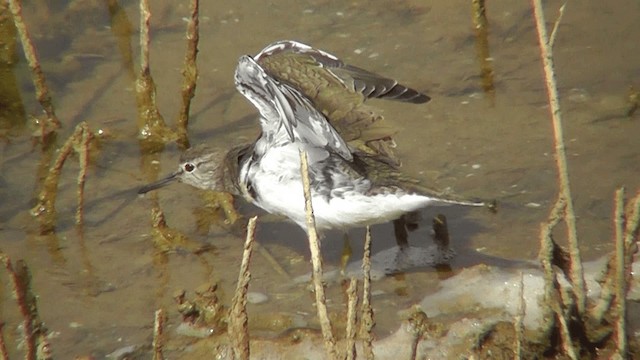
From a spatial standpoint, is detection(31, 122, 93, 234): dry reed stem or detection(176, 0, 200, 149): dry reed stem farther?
detection(176, 0, 200, 149): dry reed stem

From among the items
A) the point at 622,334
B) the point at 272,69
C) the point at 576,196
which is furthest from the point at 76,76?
the point at 622,334

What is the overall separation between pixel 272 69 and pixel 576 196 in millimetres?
1733

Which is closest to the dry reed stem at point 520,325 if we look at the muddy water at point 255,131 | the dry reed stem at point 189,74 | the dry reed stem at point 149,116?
the muddy water at point 255,131

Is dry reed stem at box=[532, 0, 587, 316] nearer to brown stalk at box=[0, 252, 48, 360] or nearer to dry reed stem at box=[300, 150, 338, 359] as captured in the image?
dry reed stem at box=[300, 150, 338, 359]

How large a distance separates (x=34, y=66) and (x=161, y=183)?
1013 mm

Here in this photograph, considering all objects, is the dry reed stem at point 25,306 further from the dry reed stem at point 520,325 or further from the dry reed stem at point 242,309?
the dry reed stem at point 520,325

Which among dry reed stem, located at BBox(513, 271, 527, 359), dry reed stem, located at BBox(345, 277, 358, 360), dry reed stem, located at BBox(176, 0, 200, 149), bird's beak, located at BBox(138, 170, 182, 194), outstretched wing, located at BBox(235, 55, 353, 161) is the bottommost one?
dry reed stem, located at BBox(513, 271, 527, 359)

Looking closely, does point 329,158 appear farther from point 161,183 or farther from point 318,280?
point 318,280

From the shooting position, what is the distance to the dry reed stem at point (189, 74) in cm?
619

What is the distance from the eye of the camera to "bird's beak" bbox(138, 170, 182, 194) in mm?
6156

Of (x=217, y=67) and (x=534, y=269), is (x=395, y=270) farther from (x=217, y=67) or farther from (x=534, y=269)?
Answer: (x=217, y=67)

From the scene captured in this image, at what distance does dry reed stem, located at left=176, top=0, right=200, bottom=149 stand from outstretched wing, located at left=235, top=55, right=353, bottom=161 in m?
0.93

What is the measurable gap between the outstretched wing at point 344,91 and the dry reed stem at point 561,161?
1.48 meters

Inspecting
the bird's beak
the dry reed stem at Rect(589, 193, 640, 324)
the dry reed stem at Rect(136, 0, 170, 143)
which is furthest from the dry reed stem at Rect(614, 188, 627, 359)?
the dry reed stem at Rect(136, 0, 170, 143)
